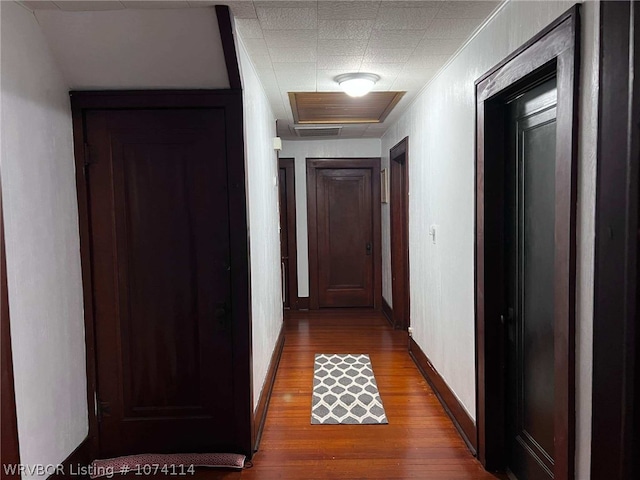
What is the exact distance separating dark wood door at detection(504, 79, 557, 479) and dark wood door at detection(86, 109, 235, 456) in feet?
4.98

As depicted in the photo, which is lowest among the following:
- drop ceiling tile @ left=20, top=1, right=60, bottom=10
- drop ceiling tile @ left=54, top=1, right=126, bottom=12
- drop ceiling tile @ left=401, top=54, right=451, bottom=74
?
drop ceiling tile @ left=20, top=1, right=60, bottom=10

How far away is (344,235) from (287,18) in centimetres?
413

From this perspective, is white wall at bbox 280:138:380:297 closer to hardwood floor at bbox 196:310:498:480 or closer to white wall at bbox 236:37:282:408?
white wall at bbox 236:37:282:408

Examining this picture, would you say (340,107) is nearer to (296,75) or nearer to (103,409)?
(296,75)

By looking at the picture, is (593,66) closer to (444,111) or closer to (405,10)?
(405,10)

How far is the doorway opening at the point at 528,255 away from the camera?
5.03 ft

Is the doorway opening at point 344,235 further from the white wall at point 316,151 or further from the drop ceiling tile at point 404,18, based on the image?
the drop ceiling tile at point 404,18

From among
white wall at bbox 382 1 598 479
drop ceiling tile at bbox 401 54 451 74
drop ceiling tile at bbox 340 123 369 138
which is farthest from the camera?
drop ceiling tile at bbox 340 123 369 138

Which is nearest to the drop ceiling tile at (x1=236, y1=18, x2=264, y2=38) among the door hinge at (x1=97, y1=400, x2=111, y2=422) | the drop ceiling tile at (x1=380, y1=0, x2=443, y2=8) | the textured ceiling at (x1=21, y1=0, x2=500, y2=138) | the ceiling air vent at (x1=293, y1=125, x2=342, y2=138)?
the textured ceiling at (x1=21, y1=0, x2=500, y2=138)

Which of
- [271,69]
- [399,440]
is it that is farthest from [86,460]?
[271,69]

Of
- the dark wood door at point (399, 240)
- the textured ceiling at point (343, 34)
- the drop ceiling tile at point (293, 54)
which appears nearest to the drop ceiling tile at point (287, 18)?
the textured ceiling at point (343, 34)

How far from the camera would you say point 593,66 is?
139cm

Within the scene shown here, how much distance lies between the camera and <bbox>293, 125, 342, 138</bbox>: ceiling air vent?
5.06m

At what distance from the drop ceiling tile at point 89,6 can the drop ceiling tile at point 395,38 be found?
980 mm
